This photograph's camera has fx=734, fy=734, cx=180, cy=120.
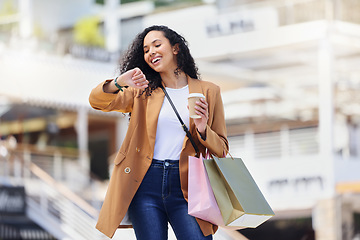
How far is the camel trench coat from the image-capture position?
304 cm

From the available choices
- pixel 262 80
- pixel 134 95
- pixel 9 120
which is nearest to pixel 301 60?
pixel 262 80

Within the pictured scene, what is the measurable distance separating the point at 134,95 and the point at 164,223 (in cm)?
56

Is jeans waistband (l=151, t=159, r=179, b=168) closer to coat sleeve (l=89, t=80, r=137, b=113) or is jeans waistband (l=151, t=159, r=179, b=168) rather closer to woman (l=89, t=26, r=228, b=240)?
woman (l=89, t=26, r=228, b=240)

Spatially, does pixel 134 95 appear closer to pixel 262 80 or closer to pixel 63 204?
pixel 63 204

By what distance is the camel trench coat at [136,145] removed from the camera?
3.04 metres

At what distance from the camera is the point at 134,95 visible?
3.17 metres

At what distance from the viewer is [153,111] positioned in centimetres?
311

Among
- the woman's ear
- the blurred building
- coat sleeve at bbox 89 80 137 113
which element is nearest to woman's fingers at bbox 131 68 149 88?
coat sleeve at bbox 89 80 137 113

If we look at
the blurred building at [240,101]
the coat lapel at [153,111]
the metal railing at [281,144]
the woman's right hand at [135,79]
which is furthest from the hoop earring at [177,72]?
the metal railing at [281,144]

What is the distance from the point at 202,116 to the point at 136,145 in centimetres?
34

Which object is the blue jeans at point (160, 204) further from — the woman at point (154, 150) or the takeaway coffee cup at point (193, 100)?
the takeaway coffee cup at point (193, 100)

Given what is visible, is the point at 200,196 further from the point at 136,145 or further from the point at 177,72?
the point at 177,72

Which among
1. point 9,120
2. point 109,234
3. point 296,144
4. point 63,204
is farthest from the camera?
point 9,120

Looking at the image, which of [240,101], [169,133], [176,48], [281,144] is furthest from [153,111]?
[240,101]
